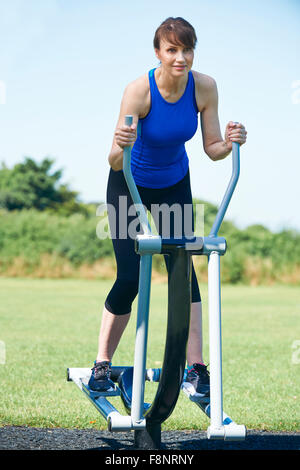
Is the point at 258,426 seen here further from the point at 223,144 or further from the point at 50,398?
the point at 223,144

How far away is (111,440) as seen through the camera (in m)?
3.43

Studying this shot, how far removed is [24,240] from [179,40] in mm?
17473

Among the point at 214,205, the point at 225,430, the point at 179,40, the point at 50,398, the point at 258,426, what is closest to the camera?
the point at 225,430

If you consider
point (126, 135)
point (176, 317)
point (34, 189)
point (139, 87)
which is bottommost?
point (176, 317)

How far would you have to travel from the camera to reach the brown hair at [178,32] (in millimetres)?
2754

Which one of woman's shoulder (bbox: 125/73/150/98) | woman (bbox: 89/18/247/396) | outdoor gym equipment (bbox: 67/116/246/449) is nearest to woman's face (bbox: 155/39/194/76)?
woman (bbox: 89/18/247/396)

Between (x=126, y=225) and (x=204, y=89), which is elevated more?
(x=204, y=89)

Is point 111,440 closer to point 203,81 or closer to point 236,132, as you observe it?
point 236,132

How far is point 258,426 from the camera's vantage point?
382 cm

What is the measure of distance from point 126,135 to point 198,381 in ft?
4.10

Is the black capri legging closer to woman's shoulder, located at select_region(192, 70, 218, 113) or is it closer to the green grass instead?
woman's shoulder, located at select_region(192, 70, 218, 113)

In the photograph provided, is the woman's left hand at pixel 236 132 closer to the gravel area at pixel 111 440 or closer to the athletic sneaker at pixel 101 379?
the athletic sneaker at pixel 101 379

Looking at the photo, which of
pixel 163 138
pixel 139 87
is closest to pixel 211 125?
pixel 163 138
